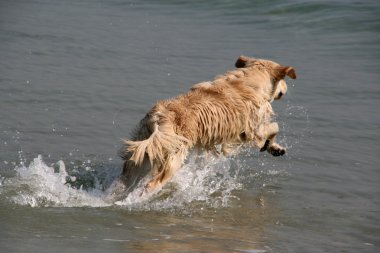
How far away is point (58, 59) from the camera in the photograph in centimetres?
1278

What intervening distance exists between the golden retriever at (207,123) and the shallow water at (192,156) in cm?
37

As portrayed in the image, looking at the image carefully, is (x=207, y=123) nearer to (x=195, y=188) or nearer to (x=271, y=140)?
(x=195, y=188)

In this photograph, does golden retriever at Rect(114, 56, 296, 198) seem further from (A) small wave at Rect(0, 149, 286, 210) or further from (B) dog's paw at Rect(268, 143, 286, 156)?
(A) small wave at Rect(0, 149, 286, 210)

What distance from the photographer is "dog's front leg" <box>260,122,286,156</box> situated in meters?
8.23

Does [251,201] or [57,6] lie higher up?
[57,6]

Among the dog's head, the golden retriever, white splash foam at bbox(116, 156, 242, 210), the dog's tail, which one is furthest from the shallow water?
the dog's head

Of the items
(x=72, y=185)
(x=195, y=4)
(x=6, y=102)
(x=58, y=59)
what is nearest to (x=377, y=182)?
(x=72, y=185)

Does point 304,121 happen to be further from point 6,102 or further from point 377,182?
point 6,102

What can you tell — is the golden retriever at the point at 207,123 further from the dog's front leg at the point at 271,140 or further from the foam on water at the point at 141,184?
the foam on water at the point at 141,184

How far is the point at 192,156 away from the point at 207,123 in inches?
22.8

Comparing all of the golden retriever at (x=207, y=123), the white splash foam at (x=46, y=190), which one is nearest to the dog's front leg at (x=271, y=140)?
the golden retriever at (x=207, y=123)

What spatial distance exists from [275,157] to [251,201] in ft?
4.89

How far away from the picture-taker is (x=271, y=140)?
8453mm

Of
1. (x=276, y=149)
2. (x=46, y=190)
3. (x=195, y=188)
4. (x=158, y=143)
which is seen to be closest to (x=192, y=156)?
(x=195, y=188)
